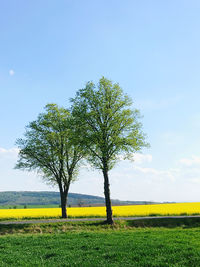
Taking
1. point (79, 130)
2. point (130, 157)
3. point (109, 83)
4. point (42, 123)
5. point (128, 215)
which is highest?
point (109, 83)

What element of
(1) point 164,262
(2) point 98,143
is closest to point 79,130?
(2) point 98,143

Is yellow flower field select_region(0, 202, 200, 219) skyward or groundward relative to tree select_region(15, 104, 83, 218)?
groundward

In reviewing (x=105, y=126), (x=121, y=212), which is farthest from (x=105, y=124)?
(x=121, y=212)

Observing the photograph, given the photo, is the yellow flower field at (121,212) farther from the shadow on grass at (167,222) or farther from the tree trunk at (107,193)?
the tree trunk at (107,193)

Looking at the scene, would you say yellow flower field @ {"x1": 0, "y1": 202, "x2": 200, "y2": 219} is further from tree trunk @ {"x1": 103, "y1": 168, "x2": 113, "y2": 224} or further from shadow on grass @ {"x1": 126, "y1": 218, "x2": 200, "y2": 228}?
tree trunk @ {"x1": 103, "y1": 168, "x2": 113, "y2": 224}

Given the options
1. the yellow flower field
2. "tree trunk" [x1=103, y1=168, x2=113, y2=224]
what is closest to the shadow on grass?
"tree trunk" [x1=103, y1=168, x2=113, y2=224]

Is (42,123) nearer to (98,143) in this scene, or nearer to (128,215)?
(98,143)

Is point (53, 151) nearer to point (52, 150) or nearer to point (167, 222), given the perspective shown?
point (52, 150)

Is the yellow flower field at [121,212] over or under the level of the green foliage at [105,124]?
under

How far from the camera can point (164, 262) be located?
1059cm

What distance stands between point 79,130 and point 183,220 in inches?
644

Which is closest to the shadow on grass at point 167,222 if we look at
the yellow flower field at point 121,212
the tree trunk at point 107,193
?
the tree trunk at point 107,193

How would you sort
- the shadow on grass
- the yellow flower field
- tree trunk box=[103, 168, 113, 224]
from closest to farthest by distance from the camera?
the shadow on grass → tree trunk box=[103, 168, 113, 224] → the yellow flower field

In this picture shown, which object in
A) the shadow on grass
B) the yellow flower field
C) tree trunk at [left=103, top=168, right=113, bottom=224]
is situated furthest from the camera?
the yellow flower field
